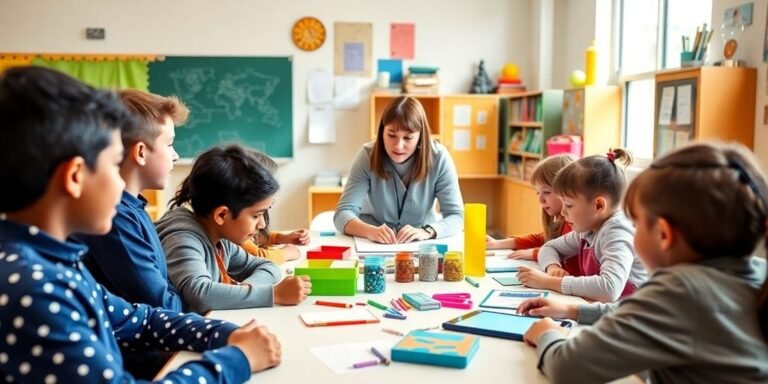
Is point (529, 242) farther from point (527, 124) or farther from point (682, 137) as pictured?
point (527, 124)

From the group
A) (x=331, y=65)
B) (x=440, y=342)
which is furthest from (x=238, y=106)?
(x=440, y=342)

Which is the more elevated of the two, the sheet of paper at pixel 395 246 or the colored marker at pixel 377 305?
the sheet of paper at pixel 395 246

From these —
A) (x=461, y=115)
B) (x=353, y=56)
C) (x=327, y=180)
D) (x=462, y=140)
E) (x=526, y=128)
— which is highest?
(x=353, y=56)

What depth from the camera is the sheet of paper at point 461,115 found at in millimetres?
5605

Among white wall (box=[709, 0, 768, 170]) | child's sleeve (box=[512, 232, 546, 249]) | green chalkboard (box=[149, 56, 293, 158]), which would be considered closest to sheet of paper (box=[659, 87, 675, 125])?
white wall (box=[709, 0, 768, 170])

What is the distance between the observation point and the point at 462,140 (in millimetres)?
5656

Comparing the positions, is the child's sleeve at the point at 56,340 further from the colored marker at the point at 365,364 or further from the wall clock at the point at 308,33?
the wall clock at the point at 308,33

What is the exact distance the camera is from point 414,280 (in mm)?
1966

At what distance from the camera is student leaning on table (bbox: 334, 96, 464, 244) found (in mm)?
2789

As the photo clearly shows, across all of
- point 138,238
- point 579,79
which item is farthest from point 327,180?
point 138,238

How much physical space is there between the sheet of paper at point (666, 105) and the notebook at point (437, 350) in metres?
2.68

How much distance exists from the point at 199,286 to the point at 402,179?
1343 millimetres

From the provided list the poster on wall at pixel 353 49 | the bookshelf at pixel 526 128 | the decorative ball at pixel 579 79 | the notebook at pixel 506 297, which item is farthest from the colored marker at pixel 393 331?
the poster on wall at pixel 353 49

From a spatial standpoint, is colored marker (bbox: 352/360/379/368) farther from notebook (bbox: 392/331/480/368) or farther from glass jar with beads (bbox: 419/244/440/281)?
glass jar with beads (bbox: 419/244/440/281)
